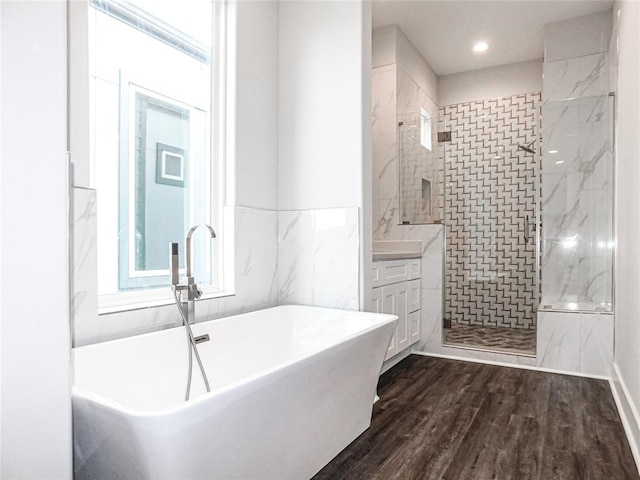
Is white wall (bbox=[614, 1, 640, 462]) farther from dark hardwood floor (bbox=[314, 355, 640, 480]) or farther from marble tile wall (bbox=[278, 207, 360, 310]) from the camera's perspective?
marble tile wall (bbox=[278, 207, 360, 310])

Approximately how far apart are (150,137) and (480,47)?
3684mm

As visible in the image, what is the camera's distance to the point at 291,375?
1.41 m

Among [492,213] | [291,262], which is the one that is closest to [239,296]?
[291,262]

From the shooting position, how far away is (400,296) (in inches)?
133

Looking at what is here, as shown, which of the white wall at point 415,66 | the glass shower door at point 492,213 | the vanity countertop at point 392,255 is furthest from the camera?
the glass shower door at point 492,213

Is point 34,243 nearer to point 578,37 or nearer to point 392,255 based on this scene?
point 392,255

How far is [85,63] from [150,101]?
403 millimetres

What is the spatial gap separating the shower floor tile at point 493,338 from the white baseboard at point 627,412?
80 cm

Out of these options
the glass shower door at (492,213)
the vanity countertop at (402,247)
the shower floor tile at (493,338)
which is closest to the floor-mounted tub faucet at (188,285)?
the vanity countertop at (402,247)

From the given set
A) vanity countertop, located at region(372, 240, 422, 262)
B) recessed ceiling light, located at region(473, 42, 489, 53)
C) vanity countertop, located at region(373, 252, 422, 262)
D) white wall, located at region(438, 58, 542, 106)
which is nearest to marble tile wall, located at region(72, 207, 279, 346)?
vanity countertop, located at region(373, 252, 422, 262)

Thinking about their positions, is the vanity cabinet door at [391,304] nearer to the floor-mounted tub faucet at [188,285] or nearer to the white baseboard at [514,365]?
the white baseboard at [514,365]

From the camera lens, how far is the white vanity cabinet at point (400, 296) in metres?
3.01

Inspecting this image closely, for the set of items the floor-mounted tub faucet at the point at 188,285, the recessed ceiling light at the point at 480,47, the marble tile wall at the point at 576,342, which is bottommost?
the marble tile wall at the point at 576,342

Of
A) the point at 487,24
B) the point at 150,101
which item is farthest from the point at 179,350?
the point at 487,24
